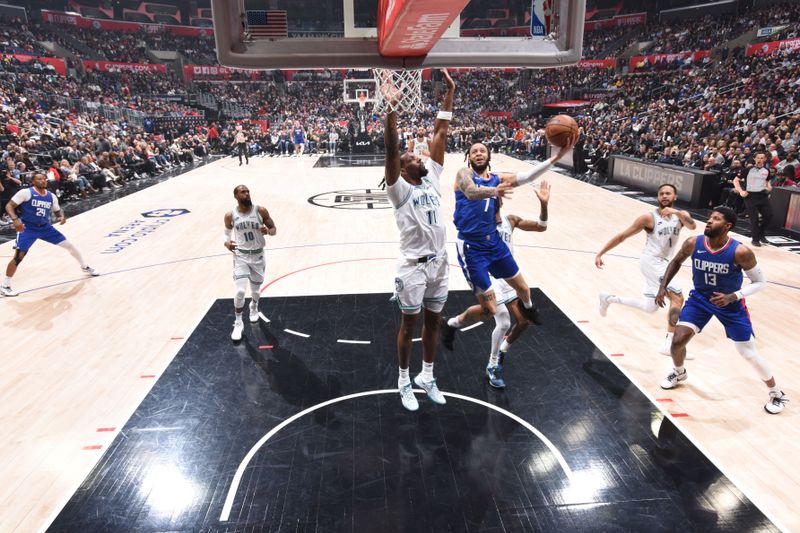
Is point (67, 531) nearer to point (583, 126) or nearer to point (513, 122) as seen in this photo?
point (583, 126)

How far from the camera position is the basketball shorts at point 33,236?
7.20 m

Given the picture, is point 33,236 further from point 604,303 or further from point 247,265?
point 604,303

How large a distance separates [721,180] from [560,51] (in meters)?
9.72

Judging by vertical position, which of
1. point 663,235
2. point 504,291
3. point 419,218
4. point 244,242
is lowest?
point 504,291

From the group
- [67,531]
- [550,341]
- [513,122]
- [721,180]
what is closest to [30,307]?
[67,531]

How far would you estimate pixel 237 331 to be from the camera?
18.7ft

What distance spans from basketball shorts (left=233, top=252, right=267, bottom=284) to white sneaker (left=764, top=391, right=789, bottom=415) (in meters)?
4.95

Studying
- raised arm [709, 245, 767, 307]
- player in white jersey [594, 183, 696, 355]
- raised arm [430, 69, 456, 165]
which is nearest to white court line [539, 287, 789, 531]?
player in white jersey [594, 183, 696, 355]

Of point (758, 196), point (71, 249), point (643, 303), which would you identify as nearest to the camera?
point (643, 303)

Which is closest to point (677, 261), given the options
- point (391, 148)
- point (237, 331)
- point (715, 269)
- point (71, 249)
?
point (715, 269)

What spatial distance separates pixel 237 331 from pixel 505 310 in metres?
2.89

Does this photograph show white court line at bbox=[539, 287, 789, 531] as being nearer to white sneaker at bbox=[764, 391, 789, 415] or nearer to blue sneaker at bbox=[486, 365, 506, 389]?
white sneaker at bbox=[764, 391, 789, 415]

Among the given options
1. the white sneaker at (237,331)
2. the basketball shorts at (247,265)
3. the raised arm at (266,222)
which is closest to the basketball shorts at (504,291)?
the raised arm at (266,222)

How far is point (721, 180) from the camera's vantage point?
12031 mm
